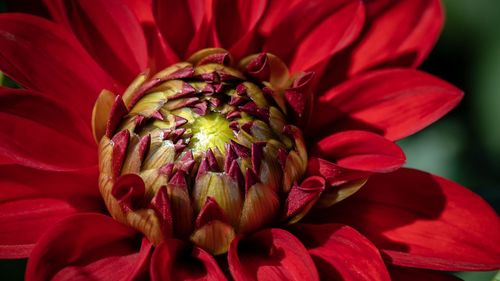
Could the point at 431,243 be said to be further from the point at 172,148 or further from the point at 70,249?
the point at 70,249

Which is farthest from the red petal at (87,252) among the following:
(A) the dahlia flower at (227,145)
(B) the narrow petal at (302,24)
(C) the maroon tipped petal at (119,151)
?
(B) the narrow petal at (302,24)

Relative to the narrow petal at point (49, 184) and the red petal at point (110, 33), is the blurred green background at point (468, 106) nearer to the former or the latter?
the red petal at point (110, 33)

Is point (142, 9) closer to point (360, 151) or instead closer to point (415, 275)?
point (360, 151)

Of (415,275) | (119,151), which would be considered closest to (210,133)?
(119,151)

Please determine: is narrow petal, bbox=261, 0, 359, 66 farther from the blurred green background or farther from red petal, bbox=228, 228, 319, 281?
the blurred green background

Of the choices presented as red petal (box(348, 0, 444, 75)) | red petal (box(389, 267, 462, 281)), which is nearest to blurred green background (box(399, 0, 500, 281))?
red petal (box(348, 0, 444, 75))

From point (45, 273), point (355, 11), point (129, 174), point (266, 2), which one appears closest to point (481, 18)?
point (355, 11)
